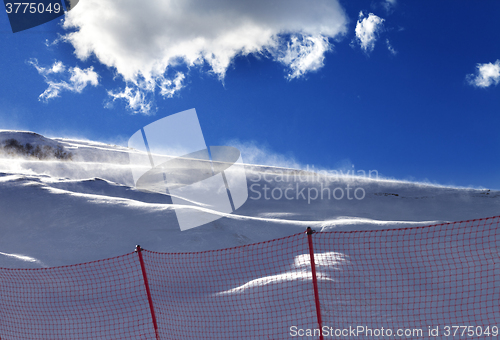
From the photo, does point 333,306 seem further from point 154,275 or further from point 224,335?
point 154,275

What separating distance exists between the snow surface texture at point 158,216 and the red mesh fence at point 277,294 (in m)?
1.53

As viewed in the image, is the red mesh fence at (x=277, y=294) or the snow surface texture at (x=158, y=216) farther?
the snow surface texture at (x=158, y=216)

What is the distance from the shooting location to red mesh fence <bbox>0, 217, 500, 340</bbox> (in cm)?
617

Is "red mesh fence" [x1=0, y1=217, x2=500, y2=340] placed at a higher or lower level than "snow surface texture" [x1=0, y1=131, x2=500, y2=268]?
lower

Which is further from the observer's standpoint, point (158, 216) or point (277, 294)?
point (158, 216)

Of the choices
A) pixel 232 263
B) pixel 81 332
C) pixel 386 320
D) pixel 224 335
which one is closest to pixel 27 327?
pixel 81 332

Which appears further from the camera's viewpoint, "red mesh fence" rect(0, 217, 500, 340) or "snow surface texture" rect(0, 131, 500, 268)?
"snow surface texture" rect(0, 131, 500, 268)

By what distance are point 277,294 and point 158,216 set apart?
7.59 m

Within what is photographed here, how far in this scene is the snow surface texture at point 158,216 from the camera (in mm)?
11516

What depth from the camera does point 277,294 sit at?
278 inches

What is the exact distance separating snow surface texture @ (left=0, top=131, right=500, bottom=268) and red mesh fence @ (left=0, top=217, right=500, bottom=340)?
5.01 ft

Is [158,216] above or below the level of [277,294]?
above

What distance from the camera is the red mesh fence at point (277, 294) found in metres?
6.17

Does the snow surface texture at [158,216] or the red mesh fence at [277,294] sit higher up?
the snow surface texture at [158,216]
